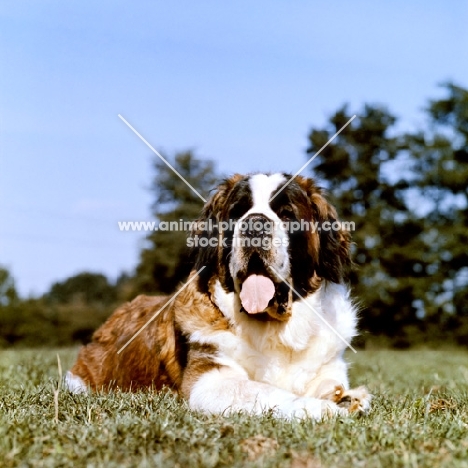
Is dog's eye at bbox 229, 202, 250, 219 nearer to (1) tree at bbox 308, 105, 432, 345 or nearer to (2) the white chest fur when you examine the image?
(2) the white chest fur

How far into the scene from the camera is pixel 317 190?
5191mm

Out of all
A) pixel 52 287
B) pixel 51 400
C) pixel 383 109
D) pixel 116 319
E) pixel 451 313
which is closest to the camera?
pixel 51 400

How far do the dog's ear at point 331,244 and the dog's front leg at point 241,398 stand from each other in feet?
3.31

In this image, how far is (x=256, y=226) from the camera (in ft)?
14.4

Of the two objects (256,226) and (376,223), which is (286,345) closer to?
(256,226)

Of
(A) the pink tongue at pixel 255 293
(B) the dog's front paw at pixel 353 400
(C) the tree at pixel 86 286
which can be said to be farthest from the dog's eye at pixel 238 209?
(C) the tree at pixel 86 286

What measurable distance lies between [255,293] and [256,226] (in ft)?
1.42

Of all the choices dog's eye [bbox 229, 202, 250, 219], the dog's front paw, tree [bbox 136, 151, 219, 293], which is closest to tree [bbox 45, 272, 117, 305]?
tree [bbox 136, 151, 219, 293]

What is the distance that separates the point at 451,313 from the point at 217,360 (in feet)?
81.6

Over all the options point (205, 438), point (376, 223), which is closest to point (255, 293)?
point (205, 438)

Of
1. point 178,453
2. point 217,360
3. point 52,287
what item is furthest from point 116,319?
point 52,287

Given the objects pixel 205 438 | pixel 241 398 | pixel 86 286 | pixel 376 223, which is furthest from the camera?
pixel 86 286

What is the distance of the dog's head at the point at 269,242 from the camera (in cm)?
443

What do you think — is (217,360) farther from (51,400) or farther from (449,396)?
(449,396)
